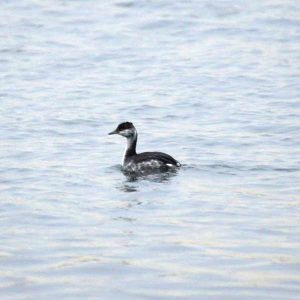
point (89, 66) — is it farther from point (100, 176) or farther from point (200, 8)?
point (100, 176)

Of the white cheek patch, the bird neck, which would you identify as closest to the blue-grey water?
the bird neck

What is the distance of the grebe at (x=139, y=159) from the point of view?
16.7 meters

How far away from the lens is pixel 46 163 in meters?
17.3

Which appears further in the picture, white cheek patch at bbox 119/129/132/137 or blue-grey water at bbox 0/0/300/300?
white cheek patch at bbox 119/129/132/137

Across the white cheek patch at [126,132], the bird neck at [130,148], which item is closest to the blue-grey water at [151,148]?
the bird neck at [130,148]

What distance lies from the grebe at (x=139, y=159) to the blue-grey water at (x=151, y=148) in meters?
0.22

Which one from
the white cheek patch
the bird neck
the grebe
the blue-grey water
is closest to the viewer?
the blue-grey water

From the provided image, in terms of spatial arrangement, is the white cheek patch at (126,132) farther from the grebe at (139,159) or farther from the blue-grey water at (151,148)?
the blue-grey water at (151,148)

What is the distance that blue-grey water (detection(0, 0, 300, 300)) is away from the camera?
1099 centimetres

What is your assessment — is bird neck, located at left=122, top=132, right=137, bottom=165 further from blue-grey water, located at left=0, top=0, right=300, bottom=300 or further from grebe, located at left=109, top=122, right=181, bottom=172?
blue-grey water, located at left=0, top=0, right=300, bottom=300

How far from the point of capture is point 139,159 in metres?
17.2

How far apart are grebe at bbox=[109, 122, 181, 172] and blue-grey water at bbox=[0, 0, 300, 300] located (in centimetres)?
22

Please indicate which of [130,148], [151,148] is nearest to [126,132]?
[130,148]

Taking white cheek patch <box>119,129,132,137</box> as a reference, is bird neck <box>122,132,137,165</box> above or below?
below
